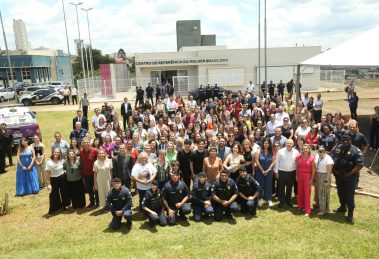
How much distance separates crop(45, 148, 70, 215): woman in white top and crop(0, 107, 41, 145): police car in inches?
209

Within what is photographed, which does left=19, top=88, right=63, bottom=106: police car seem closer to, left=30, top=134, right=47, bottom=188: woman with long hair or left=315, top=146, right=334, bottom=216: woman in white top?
left=30, top=134, right=47, bottom=188: woman with long hair

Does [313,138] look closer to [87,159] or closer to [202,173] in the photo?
[202,173]

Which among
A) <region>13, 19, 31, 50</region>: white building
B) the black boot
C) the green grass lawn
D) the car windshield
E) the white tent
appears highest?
<region>13, 19, 31, 50</region>: white building

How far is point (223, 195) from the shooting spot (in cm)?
756

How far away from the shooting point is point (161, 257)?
610 centimetres

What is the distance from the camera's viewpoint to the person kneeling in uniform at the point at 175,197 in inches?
294

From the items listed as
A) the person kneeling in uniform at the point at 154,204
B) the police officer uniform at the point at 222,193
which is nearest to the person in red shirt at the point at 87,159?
the person kneeling in uniform at the point at 154,204

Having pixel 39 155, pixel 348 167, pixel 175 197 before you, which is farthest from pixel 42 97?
pixel 348 167

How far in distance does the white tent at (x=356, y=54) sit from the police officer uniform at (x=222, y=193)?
845 centimetres

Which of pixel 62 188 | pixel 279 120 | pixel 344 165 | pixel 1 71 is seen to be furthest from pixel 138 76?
pixel 1 71

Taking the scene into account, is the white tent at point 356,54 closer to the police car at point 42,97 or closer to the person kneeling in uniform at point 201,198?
the person kneeling in uniform at point 201,198

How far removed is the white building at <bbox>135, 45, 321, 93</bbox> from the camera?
114ft

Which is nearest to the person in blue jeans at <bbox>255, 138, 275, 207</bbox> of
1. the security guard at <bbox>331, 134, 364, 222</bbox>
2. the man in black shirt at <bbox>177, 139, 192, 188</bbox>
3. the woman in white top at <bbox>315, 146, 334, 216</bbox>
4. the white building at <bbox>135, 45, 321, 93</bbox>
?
the woman in white top at <bbox>315, 146, 334, 216</bbox>

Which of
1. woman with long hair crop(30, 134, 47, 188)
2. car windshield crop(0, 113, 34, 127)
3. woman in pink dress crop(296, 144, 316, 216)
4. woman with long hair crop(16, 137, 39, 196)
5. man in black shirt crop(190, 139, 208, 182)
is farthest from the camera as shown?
car windshield crop(0, 113, 34, 127)
